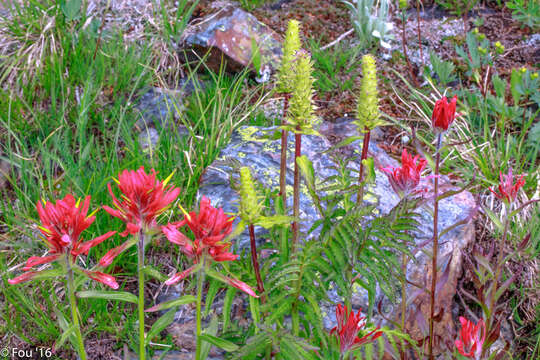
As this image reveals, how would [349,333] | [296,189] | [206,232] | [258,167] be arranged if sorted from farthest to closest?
[258,167] → [296,189] → [349,333] → [206,232]

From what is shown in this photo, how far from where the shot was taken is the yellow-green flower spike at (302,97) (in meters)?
1.44

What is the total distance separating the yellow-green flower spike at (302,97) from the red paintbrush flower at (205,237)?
14.5 inches

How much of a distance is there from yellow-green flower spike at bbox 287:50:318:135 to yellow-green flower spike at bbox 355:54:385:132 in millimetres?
154

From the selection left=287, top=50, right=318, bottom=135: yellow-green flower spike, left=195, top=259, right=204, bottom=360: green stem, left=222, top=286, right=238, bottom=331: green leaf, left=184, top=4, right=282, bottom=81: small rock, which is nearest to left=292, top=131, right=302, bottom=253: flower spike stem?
left=287, top=50, right=318, bottom=135: yellow-green flower spike

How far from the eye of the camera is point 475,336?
5.26 feet

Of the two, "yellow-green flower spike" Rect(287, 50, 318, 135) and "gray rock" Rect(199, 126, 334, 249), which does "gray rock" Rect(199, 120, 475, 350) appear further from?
"yellow-green flower spike" Rect(287, 50, 318, 135)

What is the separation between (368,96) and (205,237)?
0.63 m

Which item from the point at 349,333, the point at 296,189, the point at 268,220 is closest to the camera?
the point at 268,220

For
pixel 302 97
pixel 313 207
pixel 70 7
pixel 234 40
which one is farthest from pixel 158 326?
pixel 234 40

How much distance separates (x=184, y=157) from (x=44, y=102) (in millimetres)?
1293

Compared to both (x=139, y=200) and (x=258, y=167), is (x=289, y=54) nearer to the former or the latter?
(x=139, y=200)

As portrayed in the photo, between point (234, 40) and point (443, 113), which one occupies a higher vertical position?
point (443, 113)

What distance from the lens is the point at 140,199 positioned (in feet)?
4.25

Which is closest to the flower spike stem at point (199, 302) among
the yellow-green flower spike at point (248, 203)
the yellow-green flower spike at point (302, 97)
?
the yellow-green flower spike at point (248, 203)
